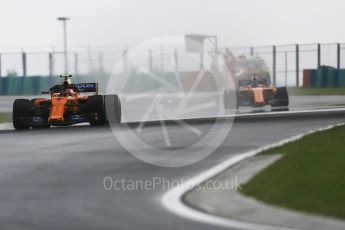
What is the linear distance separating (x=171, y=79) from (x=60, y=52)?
9795 mm

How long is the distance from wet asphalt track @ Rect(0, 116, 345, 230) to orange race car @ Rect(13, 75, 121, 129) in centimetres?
141

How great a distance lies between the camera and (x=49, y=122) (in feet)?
81.3

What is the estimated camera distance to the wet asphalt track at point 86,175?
9.96m

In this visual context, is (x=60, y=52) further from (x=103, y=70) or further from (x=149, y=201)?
(x=149, y=201)

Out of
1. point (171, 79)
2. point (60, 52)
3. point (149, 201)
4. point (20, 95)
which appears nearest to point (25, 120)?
point (149, 201)

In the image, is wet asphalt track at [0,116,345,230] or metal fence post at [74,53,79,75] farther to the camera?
metal fence post at [74,53,79,75]

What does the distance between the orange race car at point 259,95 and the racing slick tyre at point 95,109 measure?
10.6 metres

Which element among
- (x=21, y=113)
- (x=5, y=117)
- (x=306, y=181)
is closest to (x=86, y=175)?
(x=306, y=181)

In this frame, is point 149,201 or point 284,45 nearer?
point 149,201

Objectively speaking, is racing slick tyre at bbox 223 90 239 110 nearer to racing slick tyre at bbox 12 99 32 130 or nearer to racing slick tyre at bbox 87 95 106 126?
racing slick tyre at bbox 87 95 106 126

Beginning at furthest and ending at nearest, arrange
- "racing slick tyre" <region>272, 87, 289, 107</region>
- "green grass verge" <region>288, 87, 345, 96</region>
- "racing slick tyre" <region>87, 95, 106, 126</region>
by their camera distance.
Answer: "green grass verge" <region>288, 87, 345, 96</region> → "racing slick tyre" <region>272, 87, 289, 107</region> → "racing slick tyre" <region>87, 95, 106, 126</region>

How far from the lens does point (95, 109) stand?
24766 mm

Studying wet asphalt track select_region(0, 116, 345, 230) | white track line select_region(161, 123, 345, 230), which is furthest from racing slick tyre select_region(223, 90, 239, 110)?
white track line select_region(161, 123, 345, 230)

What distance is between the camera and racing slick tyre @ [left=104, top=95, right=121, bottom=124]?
997 inches
